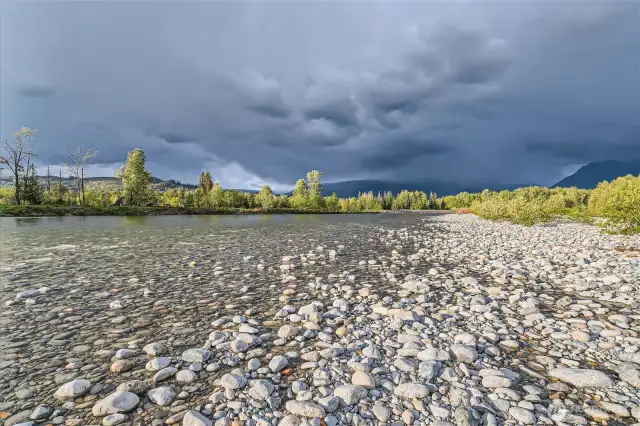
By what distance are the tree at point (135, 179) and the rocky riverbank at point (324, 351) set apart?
283ft

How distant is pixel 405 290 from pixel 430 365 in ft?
13.6

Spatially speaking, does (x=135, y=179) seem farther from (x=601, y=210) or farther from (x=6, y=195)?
(x=601, y=210)

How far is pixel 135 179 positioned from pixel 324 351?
311 ft

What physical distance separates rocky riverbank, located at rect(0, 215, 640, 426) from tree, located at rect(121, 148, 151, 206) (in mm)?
86141

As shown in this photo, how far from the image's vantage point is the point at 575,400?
3562mm

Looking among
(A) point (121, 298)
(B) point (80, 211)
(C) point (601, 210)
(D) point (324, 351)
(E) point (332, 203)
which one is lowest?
(D) point (324, 351)

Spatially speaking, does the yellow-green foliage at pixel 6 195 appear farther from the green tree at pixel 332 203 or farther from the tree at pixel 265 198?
the green tree at pixel 332 203

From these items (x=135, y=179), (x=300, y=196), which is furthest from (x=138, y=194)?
(x=300, y=196)

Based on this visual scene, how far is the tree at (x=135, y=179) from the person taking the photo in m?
83.4

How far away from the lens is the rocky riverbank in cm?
342

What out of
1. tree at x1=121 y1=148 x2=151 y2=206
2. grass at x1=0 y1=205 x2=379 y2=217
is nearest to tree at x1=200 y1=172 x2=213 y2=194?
grass at x1=0 y1=205 x2=379 y2=217

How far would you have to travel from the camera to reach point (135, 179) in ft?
273

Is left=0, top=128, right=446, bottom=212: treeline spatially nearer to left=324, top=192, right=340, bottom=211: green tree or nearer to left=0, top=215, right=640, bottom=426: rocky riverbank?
left=324, top=192, right=340, bottom=211: green tree

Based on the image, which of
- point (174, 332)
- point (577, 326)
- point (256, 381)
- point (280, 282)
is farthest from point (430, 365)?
point (280, 282)
